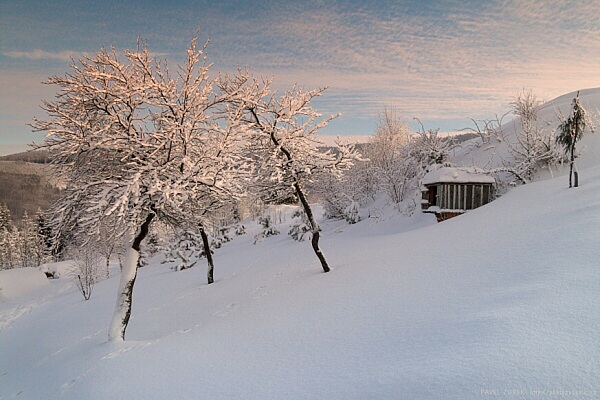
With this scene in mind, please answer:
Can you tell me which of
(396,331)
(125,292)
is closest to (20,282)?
(125,292)

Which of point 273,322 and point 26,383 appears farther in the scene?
point 26,383

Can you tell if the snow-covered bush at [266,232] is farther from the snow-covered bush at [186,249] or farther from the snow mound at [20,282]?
the snow mound at [20,282]

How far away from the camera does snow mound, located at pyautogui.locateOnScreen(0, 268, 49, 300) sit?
27.2 m

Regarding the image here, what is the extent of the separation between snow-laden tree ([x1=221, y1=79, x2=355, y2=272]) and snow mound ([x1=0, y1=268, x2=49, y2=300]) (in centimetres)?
2862

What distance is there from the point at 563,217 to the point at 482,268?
115 inches

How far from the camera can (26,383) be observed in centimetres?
781

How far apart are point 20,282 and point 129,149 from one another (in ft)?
99.1

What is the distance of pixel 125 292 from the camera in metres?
8.52

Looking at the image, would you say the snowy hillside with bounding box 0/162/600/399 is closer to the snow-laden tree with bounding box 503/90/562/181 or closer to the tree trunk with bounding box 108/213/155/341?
the tree trunk with bounding box 108/213/155/341

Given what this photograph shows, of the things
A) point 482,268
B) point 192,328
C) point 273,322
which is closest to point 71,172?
point 192,328

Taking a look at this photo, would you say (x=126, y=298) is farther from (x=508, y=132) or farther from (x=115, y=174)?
(x=508, y=132)

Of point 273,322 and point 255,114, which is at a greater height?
point 255,114

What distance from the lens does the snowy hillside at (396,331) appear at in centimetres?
319

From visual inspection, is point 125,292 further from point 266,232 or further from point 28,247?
point 28,247
